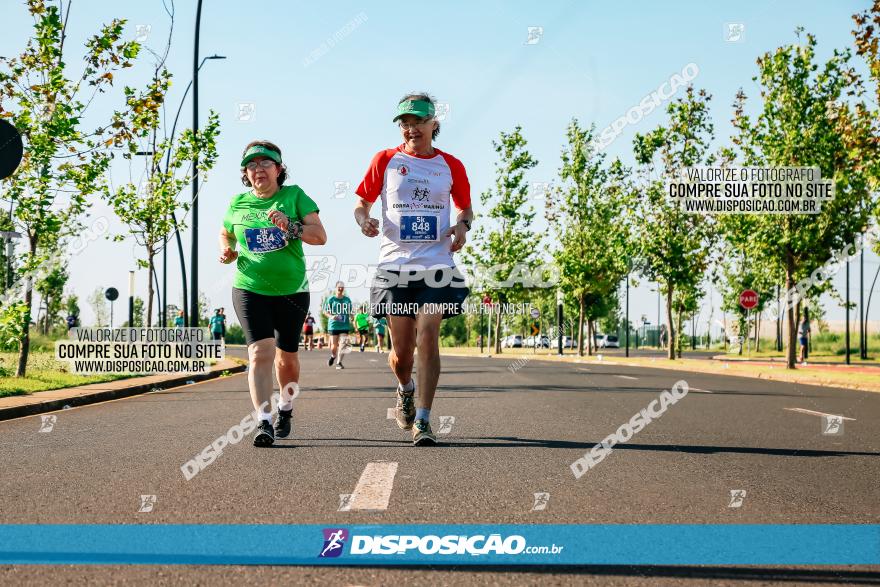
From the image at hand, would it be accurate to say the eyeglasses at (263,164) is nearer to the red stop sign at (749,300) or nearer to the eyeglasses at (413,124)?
the eyeglasses at (413,124)

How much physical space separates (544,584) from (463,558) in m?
0.46

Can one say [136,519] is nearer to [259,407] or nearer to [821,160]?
[259,407]

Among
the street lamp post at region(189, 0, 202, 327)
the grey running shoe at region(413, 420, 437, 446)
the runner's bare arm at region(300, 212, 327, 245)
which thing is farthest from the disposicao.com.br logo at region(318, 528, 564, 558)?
the street lamp post at region(189, 0, 202, 327)

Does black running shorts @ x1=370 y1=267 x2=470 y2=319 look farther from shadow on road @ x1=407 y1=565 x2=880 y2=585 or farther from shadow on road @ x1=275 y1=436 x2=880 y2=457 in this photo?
shadow on road @ x1=407 y1=565 x2=880 y2=585

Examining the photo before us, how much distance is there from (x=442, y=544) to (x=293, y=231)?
11.0ft

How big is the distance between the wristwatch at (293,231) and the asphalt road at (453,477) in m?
1.56

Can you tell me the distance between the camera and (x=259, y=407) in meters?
6.87

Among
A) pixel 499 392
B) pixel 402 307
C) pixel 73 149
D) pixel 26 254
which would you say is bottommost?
pixel 499 392

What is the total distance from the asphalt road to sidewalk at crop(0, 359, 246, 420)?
25.1 inches

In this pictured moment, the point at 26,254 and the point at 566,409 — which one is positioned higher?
the point at 26,254

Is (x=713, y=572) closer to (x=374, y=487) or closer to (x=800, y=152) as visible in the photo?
(x=374, y=487)

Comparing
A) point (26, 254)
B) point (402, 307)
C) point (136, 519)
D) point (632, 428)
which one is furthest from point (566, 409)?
point (26, 254)

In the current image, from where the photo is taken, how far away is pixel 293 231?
6625 mm

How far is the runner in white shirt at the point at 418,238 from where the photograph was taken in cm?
676
